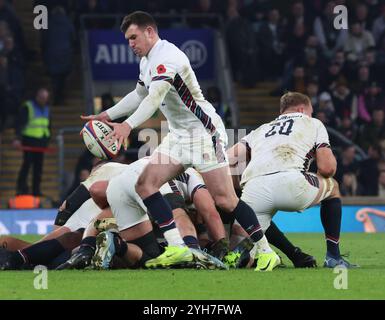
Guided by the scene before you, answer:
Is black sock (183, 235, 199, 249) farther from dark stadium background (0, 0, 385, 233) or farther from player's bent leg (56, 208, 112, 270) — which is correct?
dark stadium background (0, 0, 385, 233)

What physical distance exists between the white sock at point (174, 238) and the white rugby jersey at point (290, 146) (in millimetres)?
984

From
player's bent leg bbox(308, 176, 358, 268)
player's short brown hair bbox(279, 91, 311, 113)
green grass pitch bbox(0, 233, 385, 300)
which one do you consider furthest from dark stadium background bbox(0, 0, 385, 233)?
green grass pitch bbox(0, 233, 385, 300)

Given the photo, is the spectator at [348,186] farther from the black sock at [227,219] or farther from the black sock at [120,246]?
the black sock at [120,246]

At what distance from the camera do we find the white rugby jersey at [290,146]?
10.5 metres

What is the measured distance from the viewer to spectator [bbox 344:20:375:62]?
73.6 feet

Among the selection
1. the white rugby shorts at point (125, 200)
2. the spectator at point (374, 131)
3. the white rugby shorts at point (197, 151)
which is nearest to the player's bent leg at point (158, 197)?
the white rugby shorts at point (197, 151)

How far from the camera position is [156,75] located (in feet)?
32.8

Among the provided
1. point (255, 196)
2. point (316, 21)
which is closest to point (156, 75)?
point (255, 196)

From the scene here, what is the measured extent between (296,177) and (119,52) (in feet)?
41.1

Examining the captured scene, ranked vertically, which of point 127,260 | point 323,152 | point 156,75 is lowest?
point 127,260

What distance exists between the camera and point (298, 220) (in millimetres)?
18812

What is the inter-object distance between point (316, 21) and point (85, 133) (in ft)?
42.6

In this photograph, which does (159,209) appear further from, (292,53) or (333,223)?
(292,53)
